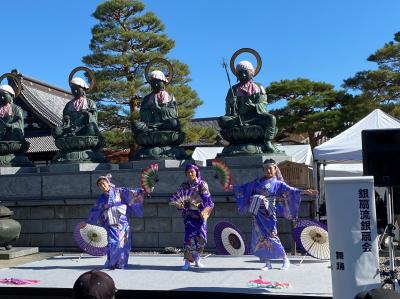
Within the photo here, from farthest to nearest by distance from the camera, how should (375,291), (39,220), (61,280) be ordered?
1. (39,220)
2. (61,280)
3. (375,291)

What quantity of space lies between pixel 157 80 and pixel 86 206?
9.44ft

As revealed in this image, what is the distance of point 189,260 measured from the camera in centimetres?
709

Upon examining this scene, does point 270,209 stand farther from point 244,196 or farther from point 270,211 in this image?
point 244,196

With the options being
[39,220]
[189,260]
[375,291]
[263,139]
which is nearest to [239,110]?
[263,139]

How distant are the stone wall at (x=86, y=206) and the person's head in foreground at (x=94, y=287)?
6.92 m

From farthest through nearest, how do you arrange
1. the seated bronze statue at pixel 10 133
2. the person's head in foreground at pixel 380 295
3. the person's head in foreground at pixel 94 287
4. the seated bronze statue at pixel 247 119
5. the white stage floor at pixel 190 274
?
1. the seated bronze statue at pixel 10 133
2. the seated bronze statue at pixel 247 119
3. the white stage floor at pixel 190 274
4. the person's head in foreground at pixel 94 287
5. the person's head in foreground at pixel 380 295

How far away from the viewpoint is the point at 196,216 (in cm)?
706

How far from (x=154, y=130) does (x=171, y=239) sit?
2.15 metres

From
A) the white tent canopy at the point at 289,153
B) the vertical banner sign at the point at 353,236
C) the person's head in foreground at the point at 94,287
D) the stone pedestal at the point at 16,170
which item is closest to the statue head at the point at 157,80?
the stone pedestal at the point at 16,170

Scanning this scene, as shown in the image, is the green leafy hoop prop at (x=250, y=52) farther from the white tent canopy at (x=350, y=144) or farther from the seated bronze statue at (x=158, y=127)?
the white tent canopy at (x=350, y=144)

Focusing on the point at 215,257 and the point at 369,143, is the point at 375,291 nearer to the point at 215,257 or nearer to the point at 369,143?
the point at 369,143

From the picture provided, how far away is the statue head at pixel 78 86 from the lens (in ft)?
33.9

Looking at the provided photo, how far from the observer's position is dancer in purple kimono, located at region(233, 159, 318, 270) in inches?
264

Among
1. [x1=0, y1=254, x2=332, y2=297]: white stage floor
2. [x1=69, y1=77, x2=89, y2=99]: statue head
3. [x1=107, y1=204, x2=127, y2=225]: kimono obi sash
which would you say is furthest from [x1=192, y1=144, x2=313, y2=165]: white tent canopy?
[x1=107, y1=204, x2=127, y2=225]: kimono obi sash
